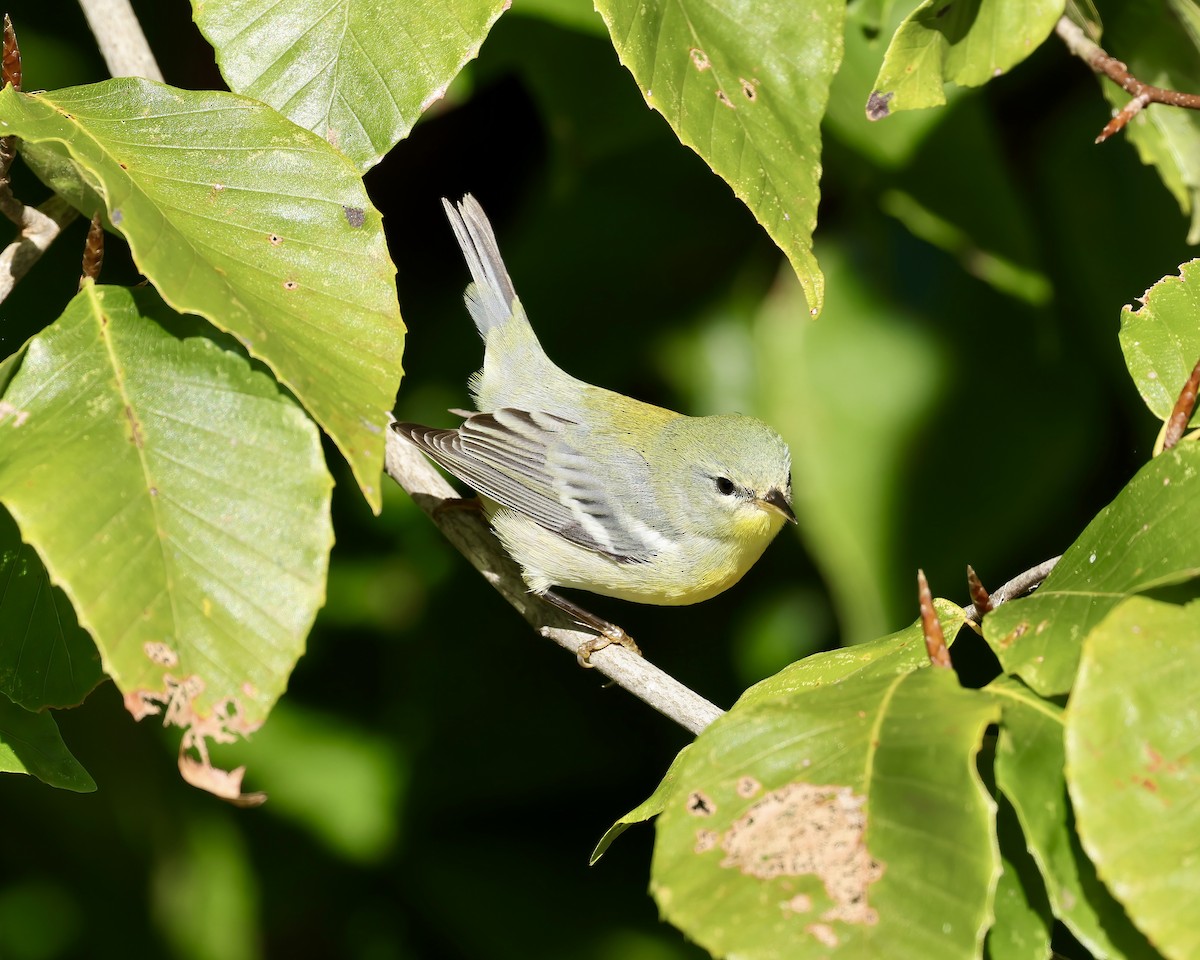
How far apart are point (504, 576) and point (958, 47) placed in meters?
1.49

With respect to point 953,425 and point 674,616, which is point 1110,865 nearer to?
point 953,425

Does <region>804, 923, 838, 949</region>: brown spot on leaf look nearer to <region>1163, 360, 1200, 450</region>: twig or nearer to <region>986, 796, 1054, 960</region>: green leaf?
<region>986, 796, 1054, 960</region>: green leaf

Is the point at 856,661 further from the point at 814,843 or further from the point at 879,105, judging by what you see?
the point at 879,105

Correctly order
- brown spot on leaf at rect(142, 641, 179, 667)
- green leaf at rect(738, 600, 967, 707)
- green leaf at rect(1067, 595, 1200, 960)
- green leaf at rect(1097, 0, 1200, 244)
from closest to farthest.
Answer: green leaf at rect(1067, 595, 1200, 960), brown spot on leaf at rect(142, 641, 179, 667), green leaf at rect(738, 600, 967, 707), green leaf at rect(1097, 0, 1200, 244)

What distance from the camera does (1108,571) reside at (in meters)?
1.53

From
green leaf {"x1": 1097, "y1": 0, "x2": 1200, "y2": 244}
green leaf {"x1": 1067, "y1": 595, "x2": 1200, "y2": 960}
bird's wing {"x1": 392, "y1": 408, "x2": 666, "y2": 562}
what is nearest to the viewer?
green leaf {"x1": 1067, "y1": 595, "x2": 1200, "y2": 960}

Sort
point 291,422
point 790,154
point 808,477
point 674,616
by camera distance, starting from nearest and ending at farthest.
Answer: point 291,422 → point 790,154 → point 808,477 → point 674,616

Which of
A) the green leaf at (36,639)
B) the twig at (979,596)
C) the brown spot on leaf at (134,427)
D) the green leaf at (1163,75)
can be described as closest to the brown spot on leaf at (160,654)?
the brown spot on leaf at (134,427)

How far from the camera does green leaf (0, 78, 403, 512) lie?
141 cm

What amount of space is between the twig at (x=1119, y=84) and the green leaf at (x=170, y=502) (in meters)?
1.35

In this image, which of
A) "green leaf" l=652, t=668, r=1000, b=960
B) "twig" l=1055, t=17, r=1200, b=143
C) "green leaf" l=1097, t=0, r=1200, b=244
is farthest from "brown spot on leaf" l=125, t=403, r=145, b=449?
"green leaf" l=1097, t=0, r=1200, b=244

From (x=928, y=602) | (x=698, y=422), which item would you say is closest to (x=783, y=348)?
(x=698, y=422)

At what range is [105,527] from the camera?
136 centimetres

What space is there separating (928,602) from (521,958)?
8.06 ft
